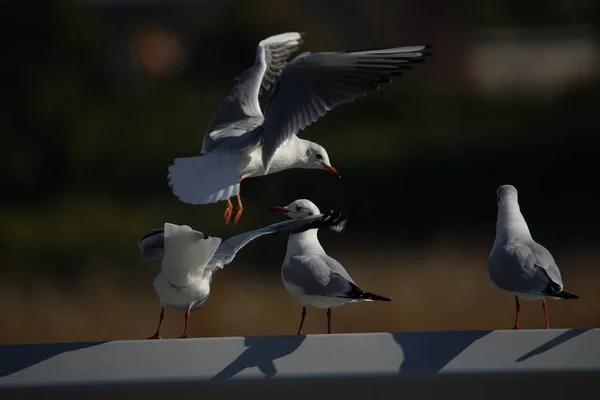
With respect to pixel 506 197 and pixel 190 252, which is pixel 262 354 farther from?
pixel 506 197

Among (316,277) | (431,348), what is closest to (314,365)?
(431,348)

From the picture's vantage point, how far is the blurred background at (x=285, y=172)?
174 inches

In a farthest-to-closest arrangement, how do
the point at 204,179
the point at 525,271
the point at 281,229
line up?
the point at 204,179, the point at 281,229, the point at 525,271

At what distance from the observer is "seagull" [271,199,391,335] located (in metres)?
2.36

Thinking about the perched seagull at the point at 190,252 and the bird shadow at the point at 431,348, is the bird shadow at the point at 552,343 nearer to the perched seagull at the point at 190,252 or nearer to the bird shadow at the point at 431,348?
the bird shadow at the point at 431,348

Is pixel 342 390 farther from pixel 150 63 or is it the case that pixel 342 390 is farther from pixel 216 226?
pixel 150 63

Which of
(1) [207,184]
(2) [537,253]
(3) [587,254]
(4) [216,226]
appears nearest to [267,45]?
(1) [207,184]

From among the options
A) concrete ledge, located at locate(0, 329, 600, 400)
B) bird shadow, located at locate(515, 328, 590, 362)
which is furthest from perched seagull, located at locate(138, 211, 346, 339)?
bird shadow, located at locate(515, 328, 590, 362)

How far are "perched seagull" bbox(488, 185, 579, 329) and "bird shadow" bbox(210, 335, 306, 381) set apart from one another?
44 cm

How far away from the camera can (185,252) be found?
7.66ft

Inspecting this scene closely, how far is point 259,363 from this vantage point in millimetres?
2105

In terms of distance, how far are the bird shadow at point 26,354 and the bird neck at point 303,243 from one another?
53 centimetres

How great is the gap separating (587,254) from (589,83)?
171 cm

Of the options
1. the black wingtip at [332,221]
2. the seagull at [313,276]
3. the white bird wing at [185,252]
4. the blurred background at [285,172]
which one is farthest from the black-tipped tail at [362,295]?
the blurred background at [285,172]
